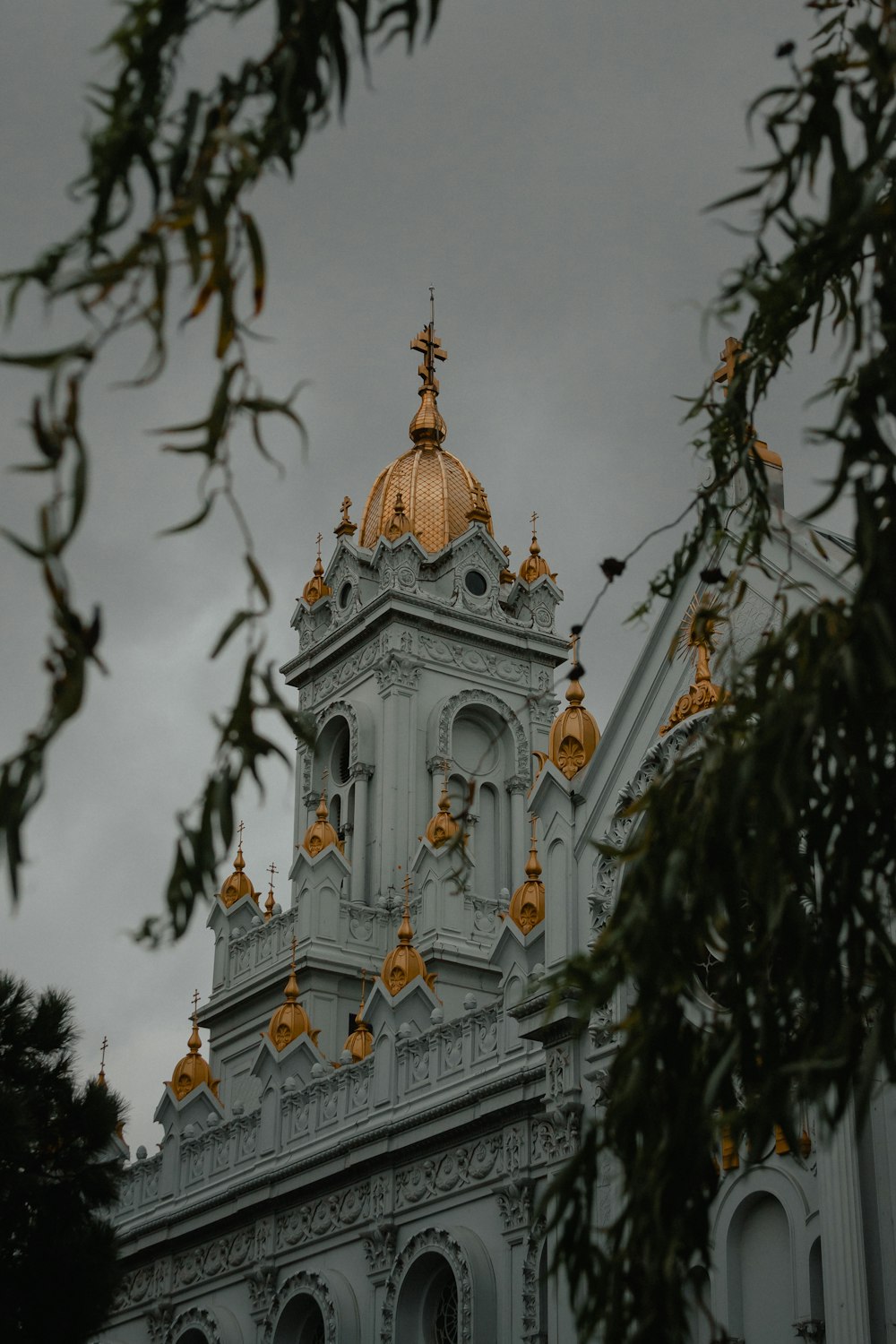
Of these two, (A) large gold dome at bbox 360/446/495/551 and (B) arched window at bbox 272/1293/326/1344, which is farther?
(A) large gold dome at bbox 360/446/495/551

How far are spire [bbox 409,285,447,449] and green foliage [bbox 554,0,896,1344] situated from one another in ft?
119

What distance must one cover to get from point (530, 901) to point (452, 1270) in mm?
4747

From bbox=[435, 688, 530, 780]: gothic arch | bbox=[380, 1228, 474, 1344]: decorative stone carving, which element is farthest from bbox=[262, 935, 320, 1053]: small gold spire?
bbox=[435, 688, 530, 780]: gothic arch

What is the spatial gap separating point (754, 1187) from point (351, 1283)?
881 centimetres

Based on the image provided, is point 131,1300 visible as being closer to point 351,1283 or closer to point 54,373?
point 351,1283

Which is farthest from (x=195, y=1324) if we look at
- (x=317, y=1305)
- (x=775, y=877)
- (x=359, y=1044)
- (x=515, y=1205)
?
(x=775, y=877)

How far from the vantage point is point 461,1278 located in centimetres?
2358

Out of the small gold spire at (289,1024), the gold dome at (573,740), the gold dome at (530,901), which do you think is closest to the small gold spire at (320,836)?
the small gold spire at (289,1024)

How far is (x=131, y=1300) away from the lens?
31703 millimetres

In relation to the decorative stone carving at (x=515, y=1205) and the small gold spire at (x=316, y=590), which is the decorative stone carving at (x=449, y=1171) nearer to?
the decorative stone carving at (x=515, y=1205)

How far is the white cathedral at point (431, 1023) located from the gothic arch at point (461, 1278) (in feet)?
0.13

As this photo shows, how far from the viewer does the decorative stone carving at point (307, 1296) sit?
25.9 meters

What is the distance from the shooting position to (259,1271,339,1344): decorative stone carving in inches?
1021

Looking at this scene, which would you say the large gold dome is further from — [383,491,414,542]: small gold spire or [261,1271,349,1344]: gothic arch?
[261,1271,349,1344]: gothic arch
